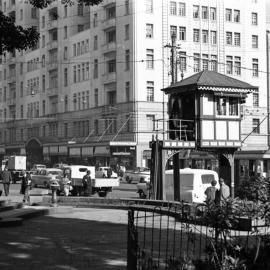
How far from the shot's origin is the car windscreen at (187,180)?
26219mm

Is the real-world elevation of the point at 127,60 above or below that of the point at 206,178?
above

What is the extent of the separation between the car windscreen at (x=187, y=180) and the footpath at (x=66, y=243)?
210 inches

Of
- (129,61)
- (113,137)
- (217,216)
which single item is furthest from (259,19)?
(217,216)

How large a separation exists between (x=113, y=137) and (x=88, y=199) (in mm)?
40481

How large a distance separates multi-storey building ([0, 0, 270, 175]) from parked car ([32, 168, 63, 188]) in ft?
53.5

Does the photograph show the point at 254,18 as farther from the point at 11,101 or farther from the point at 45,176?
the point at 11,101

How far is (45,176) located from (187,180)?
21.7 m

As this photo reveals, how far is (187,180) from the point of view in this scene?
26.4m

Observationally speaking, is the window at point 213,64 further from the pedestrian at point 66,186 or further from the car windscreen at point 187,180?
the car windscreen at point 187,180

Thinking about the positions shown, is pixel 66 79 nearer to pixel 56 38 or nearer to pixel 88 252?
pixel 56 38

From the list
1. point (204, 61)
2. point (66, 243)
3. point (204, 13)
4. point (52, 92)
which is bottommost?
point (66, 243)

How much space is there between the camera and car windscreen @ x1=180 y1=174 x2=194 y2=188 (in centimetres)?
2622

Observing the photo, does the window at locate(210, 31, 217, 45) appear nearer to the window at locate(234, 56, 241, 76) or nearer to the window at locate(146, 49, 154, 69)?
the window at locate(234, 56, 241, 76)

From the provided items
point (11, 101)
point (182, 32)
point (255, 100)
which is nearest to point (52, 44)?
point (11, 101)
